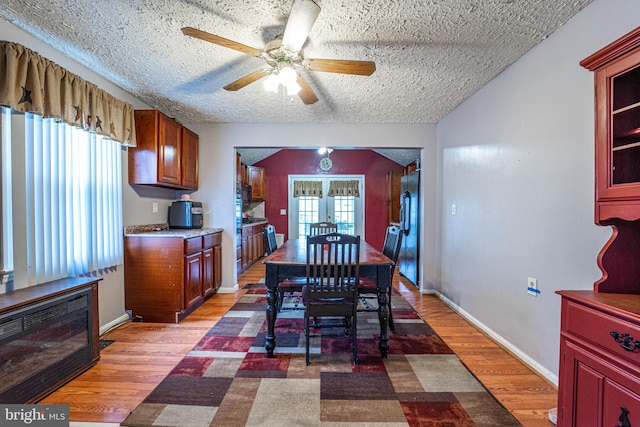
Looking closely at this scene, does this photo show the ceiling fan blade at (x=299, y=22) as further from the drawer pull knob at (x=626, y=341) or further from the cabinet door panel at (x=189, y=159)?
the cabinet door panel at (x=189, y=159)

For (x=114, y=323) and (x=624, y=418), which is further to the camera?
(x=114, y=323)

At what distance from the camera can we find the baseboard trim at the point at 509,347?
1.89 meters

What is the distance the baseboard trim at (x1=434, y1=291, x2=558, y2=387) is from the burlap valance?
12.2 ft

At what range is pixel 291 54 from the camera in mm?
1785

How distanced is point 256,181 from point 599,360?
5878 mm

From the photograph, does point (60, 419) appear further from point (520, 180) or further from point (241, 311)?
point (520, 180)

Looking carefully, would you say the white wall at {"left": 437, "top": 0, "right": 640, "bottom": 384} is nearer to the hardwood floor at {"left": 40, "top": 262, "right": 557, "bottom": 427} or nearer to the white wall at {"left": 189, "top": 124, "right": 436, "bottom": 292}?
the hardwood floor at {"left": 40, "top": 262, "right": 557, "bottom": 427}

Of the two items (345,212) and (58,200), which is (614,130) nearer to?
(58,200)

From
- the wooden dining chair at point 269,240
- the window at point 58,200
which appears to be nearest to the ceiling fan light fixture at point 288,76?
the wooden dining chair at point 269,240

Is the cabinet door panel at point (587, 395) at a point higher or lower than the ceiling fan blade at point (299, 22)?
lower

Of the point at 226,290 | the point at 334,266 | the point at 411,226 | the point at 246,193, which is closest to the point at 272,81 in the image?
the point at 334,266

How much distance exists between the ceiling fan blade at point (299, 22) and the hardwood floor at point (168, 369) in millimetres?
2298

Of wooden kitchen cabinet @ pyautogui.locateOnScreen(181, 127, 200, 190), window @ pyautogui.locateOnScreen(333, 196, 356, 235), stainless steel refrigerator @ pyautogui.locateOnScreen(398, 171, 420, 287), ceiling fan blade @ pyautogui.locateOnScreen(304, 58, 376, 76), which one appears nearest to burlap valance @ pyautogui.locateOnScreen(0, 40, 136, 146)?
wooden kitchen cabinet @ pyautogui.locateOnScreen(181, 127, 200, 190)

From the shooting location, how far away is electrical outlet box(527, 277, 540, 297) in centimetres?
202
